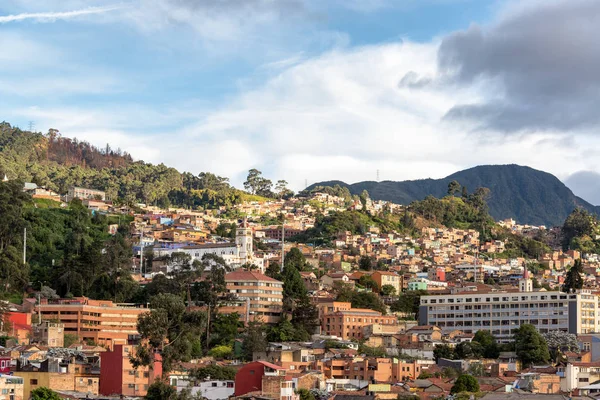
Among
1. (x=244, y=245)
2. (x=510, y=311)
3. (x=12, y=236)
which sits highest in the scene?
(x=244, y=245)

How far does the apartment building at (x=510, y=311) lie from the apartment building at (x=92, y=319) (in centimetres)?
2939

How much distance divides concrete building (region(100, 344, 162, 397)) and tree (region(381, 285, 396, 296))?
4921 cm

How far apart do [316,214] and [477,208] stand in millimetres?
28363

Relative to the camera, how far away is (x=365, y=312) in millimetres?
96438

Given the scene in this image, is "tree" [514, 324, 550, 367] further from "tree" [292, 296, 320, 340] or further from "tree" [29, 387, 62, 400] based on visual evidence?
"tree" [29, 387, 62, 400]

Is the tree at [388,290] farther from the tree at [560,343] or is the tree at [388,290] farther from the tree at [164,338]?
the tree at [164,338]

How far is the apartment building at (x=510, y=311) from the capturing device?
319ft

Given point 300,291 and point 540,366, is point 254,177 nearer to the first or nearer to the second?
point 300,291

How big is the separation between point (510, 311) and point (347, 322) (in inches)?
602

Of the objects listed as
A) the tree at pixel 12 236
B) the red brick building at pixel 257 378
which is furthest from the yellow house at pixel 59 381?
the tree at pixel 12 236

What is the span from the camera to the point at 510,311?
99625mm

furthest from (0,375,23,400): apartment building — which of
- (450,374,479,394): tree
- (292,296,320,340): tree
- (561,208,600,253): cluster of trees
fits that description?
(561,208,600,253): cluster of trees

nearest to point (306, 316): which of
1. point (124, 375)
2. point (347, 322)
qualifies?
point (347, 322)

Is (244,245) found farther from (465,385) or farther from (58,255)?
(465,385)
